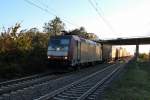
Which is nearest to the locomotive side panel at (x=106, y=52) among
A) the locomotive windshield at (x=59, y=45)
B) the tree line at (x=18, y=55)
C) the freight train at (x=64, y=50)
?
the tree line at (x=18, y=55)

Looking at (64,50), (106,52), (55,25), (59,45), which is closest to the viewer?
(64,50)

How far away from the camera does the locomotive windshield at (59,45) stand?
30.5 metres

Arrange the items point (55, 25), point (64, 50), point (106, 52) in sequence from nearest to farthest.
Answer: point (64, 50)
point (106, 52)
point (55, 25)

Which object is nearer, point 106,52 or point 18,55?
point 18,55

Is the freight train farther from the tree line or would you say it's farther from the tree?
the tree

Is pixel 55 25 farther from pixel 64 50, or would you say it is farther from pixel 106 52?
pixel 64 50

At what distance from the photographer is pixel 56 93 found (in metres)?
15.7

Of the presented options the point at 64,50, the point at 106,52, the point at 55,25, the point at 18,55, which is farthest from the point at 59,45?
the point at 55,25

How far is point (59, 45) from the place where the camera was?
101 feet

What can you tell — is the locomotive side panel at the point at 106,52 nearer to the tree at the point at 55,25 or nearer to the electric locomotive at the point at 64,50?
the electric locomotive at the point at 64,50

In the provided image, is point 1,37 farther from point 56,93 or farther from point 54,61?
point 56,93

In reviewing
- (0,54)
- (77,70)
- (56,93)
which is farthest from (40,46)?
(56,93)

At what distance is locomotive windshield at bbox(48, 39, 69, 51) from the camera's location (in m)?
30.5

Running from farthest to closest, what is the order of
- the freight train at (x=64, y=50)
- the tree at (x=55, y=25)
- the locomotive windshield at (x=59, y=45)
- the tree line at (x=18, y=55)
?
the tree at (x=55, y=25) < the locomotive windshield at (x=59, y=45) < the freight train at (x=64, y=50) < the tree line at (x=18, y=55)
